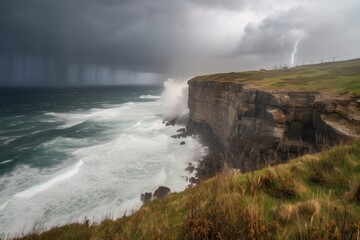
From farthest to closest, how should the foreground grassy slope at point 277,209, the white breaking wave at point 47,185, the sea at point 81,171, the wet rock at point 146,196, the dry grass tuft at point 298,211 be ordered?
the wet rock at point 146,196
the white breaking wave at point 47,185
the sea at point 81,171
the dry grass tuft at point 298,211
the foreground grassy slope at point 277,209

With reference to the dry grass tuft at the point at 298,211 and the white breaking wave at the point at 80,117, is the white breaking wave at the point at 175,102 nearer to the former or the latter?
the white breaking wave at the point at 80,117

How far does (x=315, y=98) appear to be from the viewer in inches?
882

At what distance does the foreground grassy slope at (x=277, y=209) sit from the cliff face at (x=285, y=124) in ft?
34.0

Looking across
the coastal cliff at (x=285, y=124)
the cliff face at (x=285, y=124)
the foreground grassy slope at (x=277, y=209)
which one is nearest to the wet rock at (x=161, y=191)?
the cliff face at (x=285, y=124)

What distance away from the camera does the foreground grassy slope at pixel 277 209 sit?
349cm

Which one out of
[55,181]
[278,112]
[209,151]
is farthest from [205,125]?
[55,181]

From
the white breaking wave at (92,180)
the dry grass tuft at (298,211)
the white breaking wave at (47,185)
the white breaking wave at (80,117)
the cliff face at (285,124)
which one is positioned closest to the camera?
the dry grass tuft at (298,211)

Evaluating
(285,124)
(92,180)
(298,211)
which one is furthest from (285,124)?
(92,180)

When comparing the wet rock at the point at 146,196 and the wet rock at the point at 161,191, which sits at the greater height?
the wet rock at the point at 161,191

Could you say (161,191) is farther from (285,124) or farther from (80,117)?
(80,117)

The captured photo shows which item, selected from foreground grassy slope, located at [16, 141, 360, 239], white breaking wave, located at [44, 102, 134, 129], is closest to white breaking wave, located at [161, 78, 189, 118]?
white breaking wave, located at [44, 102, 134, 129]

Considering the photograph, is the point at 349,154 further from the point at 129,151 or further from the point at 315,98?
the point at 129,151

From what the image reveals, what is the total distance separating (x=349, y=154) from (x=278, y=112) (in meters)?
19.5

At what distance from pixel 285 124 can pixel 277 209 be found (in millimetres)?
22320
